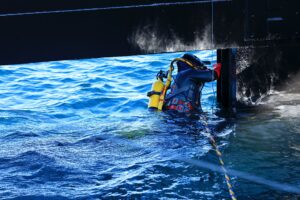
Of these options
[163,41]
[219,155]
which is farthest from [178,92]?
[219,155]

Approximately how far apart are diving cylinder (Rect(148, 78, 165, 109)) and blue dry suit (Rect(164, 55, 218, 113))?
0.22 m

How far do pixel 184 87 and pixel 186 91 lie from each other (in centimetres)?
8

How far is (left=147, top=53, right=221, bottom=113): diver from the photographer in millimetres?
8289

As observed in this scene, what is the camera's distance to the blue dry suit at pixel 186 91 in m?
8.31

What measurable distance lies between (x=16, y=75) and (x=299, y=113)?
8909mm

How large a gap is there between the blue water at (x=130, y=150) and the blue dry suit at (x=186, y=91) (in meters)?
0.31

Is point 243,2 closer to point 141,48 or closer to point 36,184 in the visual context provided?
point 141,48

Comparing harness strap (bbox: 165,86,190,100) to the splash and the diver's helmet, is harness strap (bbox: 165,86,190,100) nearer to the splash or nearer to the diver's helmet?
the diver's helmet

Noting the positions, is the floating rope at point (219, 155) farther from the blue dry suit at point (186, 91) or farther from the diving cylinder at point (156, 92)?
the diving cylinder at point (156, 92)

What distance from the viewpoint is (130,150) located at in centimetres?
679

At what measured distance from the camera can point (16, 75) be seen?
13898 mm

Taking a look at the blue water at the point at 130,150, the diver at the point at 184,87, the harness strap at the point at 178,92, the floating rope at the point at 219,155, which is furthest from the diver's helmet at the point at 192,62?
the floating rope at the point at 219,155

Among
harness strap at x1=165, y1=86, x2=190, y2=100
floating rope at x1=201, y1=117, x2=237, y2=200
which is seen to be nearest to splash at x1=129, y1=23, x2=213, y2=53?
harness strap at x1=165, y1=86, x2=190, y2=100

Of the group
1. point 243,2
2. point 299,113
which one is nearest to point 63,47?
point 243,2
